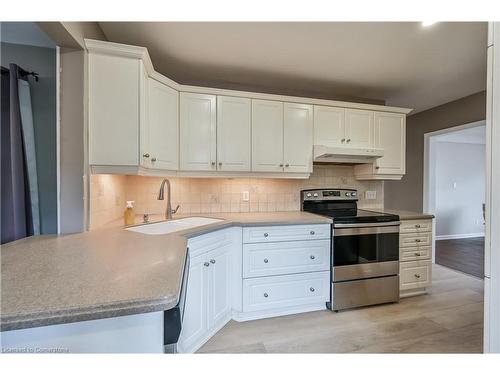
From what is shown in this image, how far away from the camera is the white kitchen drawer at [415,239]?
2.50m

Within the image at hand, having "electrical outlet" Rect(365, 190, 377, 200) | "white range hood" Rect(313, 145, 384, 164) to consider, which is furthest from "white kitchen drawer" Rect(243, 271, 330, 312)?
"electrical outlet" Rect(365, 190, 377, 200)

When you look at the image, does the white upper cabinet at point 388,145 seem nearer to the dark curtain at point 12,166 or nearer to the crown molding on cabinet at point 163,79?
Result: the crown molding on cabinet at point 163,79

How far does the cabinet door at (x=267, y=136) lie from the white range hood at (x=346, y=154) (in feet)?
1.45

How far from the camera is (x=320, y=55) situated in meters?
2.16

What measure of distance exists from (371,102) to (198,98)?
7.91ft

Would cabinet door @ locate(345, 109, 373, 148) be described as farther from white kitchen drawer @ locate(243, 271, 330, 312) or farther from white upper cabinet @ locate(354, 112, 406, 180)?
white kitchen drawer @ locate(243, 271, 330, 312)

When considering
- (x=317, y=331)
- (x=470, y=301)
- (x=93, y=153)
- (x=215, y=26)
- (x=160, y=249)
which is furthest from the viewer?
(x=470, y=301)

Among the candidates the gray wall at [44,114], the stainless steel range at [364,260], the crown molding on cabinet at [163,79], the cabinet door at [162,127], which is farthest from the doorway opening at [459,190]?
the gray wall at [44,114]

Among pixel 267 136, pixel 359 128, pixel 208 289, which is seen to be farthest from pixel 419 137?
pixel 208 289

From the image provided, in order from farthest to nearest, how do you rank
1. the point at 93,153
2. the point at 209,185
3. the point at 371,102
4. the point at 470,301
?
the point at 371,102 < the point at 209,185 < the point at 470,301 < the point at 93,153
